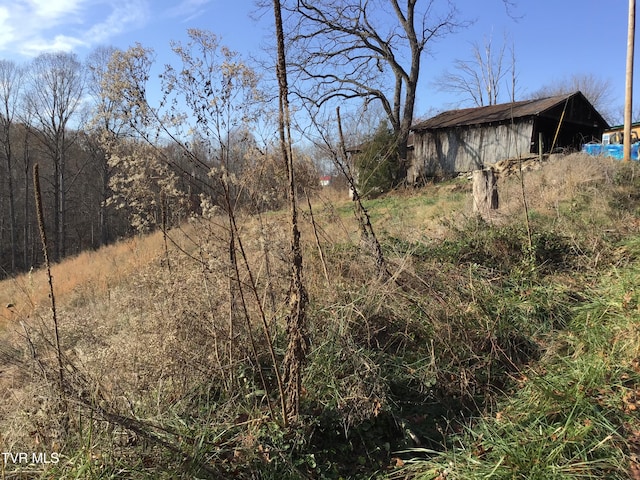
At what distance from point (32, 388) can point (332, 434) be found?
196cm

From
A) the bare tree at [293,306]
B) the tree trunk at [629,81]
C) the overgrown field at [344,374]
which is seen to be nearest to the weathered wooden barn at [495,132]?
the tree trunk at [629,81]

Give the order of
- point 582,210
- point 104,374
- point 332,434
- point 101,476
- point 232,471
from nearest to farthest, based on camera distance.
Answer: point 101,476
point 232,471
point 332,434
point 104,374
point 582,210

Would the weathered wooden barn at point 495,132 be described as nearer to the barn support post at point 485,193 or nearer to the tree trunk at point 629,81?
the tree trunk at point 629,81

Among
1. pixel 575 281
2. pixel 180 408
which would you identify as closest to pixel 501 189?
pixel 575 281

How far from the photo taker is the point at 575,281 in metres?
4.22

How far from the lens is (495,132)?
1989 centimetres

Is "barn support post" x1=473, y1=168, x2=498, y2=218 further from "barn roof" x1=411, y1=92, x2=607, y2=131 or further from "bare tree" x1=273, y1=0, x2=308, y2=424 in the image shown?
"barn roof" x1=411, y1=92, x2=607, y2=131

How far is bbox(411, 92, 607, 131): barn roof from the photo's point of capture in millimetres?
18205

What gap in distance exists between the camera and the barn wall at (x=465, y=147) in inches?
755

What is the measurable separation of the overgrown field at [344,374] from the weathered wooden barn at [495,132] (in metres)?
14.9

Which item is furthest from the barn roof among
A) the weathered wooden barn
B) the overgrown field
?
the overgrown field

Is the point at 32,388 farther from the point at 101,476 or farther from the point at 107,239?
the point at 107,239

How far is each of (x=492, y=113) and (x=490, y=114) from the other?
0.16m

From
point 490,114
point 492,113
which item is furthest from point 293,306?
point 492,113
